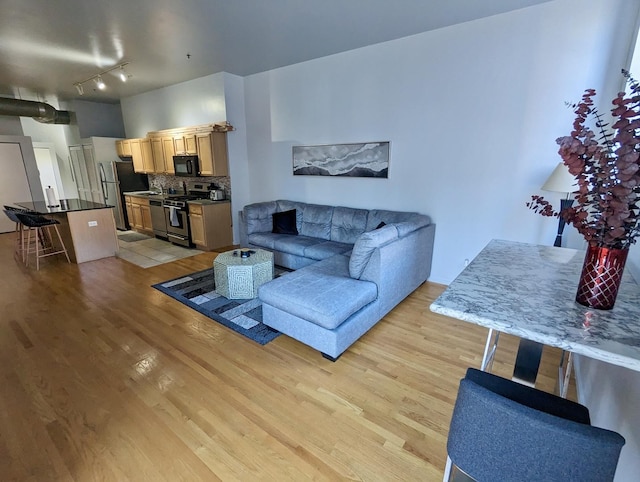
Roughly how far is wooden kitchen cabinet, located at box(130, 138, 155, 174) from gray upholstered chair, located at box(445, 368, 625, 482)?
7111 millimetres

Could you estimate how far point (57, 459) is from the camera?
158cm

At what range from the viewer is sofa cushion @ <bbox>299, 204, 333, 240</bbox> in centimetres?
433

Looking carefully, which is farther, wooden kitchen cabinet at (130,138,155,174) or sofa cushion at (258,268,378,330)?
wooden kitchen cabinet at (130,138,155,174)

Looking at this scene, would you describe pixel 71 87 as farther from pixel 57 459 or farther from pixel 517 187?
pixel 517 187

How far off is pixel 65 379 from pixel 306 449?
1854 millimetres


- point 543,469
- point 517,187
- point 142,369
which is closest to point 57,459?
point 142,369

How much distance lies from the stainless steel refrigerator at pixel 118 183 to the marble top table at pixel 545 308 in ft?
25.2

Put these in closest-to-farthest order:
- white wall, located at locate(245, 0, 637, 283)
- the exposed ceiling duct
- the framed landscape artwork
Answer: white wall, located at locate(245, 0, 637, 283) < the framed landscape artwork < the exposed ceiling duct

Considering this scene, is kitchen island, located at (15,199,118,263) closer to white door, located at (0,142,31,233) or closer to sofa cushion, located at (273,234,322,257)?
sofa cushion, located at (273,234,322,257)

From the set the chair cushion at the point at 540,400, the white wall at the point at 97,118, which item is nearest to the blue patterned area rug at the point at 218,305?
the chair cushion at the point at 540,400

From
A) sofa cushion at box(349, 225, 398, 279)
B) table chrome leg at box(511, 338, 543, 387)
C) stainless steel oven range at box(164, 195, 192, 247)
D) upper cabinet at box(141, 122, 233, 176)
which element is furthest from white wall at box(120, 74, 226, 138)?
table chrome leg at box(511, 338, 543, 387)

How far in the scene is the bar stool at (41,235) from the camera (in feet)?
14.2

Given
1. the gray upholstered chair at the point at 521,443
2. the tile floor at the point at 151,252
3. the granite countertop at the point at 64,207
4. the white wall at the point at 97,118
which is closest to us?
the gray upholstered chair at the point at 521,443

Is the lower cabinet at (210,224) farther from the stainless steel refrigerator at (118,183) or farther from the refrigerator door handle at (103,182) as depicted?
the refrigerator door handle at (103,182)
